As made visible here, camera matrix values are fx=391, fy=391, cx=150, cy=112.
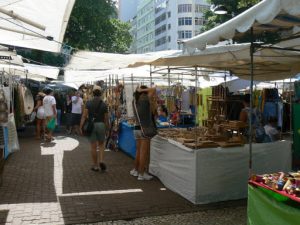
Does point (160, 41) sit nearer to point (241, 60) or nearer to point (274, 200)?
point (241, 60)

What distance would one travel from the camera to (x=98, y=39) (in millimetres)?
31484

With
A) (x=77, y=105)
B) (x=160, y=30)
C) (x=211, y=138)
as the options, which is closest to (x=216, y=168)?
(x=211, y=138)

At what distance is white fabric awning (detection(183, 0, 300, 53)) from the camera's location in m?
3.77

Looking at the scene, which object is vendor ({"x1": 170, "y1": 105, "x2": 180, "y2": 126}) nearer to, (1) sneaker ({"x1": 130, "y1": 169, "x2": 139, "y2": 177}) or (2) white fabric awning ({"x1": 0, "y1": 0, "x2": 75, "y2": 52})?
(1) sneaker ({"x1": 130, "y1": 169, "x2": 139, "y2": 177})

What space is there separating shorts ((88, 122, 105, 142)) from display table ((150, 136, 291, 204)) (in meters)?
1.74

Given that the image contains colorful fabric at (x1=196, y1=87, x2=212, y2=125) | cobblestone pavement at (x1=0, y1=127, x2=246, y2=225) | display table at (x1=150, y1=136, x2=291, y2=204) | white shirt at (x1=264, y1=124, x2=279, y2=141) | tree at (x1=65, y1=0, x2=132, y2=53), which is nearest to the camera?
cobblestone pavement at (x1=0, y1=127, x2=246, y2=225)

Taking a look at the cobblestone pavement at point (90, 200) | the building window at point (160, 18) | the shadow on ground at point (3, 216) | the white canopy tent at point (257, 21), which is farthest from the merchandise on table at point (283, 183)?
the building window at point (160, 18)

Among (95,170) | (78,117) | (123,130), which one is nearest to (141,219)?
(95,170)

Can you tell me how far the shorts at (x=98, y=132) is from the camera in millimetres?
8078

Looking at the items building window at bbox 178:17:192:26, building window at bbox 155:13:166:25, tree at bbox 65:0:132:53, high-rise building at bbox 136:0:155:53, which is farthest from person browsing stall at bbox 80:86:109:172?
high-rise building at bbox 136:0:155:53

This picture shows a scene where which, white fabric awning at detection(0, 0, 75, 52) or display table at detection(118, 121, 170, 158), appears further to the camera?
display table at detection(118, 121, 170, 158)

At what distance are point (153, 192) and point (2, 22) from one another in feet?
13.2

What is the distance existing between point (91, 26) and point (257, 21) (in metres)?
28.3

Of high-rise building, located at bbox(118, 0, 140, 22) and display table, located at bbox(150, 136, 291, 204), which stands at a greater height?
high-rise building, located at bbox(118, 0, 140, 22)
